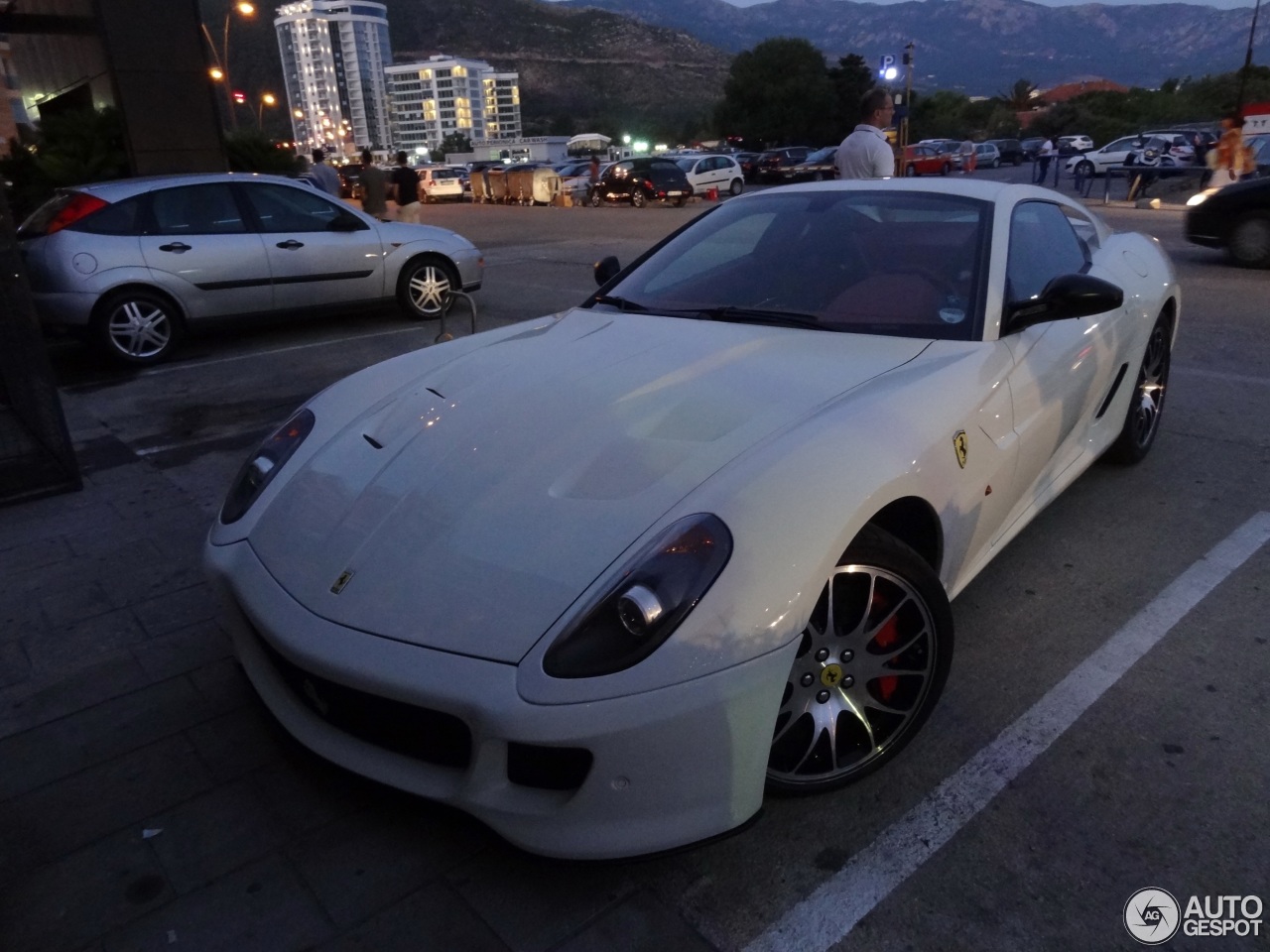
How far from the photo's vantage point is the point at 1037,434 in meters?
3.07

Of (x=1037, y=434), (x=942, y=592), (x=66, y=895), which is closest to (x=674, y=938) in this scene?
(x=942, y=592)

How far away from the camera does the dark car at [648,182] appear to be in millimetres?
26703

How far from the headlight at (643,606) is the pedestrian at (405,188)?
39.1 feet

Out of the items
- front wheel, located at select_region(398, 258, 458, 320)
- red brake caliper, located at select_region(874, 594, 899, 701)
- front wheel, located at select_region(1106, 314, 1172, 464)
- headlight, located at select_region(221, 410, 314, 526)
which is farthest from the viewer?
front wheel, located at select_region(398, 258, 458, 320)

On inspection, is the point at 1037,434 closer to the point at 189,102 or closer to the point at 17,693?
the point at 17,693

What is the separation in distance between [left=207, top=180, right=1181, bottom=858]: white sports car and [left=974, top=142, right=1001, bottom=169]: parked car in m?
42.8

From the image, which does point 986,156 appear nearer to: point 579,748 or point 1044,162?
point 1044,162

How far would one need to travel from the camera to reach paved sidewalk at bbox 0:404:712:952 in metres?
2.00

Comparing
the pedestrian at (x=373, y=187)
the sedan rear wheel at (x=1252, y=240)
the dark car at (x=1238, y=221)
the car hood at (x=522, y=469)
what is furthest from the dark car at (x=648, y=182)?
the car hood at (x=522, y=469)

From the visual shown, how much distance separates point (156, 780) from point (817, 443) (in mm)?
1960

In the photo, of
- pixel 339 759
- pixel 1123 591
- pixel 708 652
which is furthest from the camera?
pixel 1123 591

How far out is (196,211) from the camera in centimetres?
762

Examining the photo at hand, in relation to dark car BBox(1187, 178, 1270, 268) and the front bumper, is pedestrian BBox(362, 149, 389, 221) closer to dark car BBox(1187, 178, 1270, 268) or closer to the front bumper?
dark car BBox(1187, 178, 1270, 268)

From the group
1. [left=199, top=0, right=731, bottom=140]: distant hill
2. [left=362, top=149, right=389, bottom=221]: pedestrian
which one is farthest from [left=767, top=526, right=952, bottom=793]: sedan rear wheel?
[left=199, top=0, right=731, bottom=140]: distant hill
